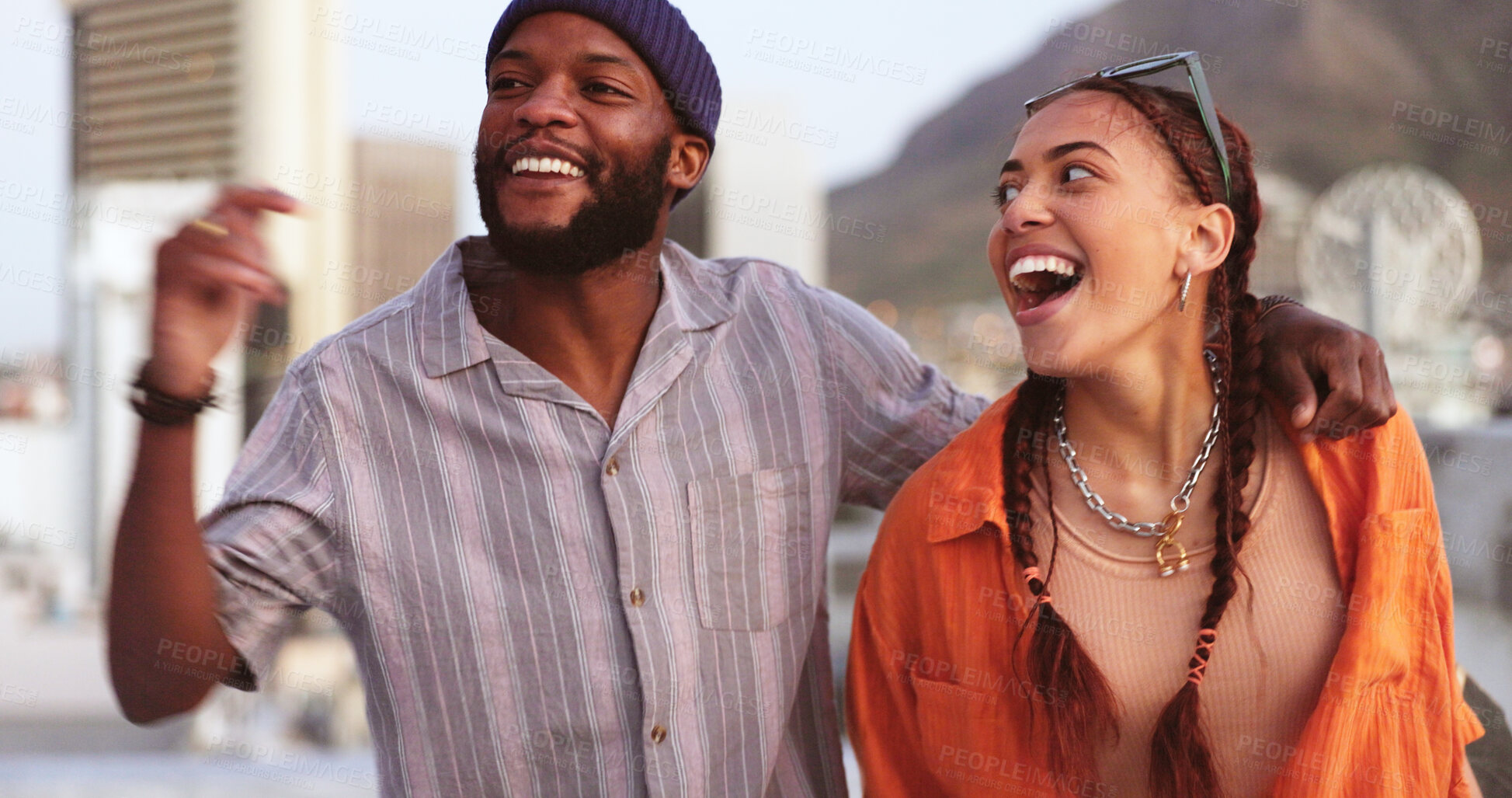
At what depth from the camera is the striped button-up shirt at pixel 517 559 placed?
1.92 m

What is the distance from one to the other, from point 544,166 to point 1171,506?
121 centimetres

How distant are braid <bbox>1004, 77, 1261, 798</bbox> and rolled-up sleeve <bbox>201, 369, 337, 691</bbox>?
1.17m

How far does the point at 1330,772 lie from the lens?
5.32 ft

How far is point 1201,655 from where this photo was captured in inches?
67.7

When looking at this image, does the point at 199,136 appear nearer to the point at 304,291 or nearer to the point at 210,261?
the point at 304,291

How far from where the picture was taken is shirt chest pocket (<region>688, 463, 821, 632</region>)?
2.04m

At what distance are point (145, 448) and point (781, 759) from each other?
1.20m

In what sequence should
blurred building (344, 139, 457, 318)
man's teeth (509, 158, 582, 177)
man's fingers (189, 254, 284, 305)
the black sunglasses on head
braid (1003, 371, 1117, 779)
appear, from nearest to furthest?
1. man's fingers (189, 254, 284, 305)
2. braid (1003, 371, 1117, 779)
3. the black sunglasses on head
4. man's teeth (509, 158, 582, 177)
5. blurred building (344, 139, 457, 318)

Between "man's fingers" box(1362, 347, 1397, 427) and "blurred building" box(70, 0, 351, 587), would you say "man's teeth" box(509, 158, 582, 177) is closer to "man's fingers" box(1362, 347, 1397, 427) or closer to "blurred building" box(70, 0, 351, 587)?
"man's fingers" box(1362, 347, 1397, 427)

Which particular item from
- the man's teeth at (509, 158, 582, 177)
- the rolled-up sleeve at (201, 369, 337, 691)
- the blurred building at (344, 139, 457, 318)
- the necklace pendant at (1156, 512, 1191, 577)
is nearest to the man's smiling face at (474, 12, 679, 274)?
the man's teeth at (509, 158, 582, 177)

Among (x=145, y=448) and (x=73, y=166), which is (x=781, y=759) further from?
(x=73, y=166)

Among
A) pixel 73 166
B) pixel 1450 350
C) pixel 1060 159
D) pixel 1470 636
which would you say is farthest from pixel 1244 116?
pixel 1060 159

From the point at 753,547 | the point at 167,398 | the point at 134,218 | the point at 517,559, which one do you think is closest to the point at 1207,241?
the point at 753,547

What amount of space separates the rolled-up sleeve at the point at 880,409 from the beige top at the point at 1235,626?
0.51m
